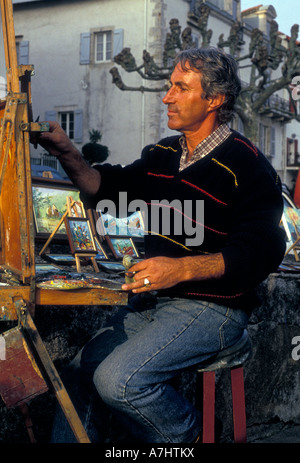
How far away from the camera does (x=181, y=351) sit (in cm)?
223

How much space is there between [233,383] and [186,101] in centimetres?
111

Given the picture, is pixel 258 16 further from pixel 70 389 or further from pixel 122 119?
pixel 70 389

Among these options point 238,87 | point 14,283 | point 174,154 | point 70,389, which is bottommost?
point 70,389

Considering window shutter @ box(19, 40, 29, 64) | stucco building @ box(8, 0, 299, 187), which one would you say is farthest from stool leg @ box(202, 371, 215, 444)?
window shutter @ box(19, 40, 29, 64)

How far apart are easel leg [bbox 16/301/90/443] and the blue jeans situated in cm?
20

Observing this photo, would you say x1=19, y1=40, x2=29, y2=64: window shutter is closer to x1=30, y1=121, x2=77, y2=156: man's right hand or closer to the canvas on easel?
the canvas on easel

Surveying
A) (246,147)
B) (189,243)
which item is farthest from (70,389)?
(246,147)

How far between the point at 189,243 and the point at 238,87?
2.36 feet

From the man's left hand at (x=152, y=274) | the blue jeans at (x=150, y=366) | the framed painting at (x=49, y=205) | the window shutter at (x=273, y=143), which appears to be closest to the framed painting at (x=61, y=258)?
the framed painting at (x=49, y=205)

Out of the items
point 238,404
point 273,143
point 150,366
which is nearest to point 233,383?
point 238,404

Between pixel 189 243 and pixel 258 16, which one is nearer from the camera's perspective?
pixel 189 243

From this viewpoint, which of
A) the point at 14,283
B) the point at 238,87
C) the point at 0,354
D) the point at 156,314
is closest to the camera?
the point at 0,354

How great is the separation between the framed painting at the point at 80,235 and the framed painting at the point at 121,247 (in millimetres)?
192

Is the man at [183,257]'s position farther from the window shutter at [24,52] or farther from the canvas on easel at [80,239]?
the window shutter at [24,52]
